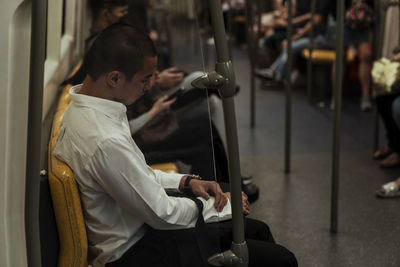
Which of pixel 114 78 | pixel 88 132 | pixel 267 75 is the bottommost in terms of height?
pixel 267 75

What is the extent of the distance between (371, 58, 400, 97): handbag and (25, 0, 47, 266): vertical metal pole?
2464 millimetres

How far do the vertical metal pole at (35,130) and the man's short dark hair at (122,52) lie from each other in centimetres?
21

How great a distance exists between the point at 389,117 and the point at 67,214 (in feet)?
8.58

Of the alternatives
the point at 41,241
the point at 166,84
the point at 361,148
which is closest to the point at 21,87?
the point at 41,241

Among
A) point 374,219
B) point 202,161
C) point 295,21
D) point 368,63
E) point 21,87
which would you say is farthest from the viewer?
point 295,21

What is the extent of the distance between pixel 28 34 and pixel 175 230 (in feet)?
2.03

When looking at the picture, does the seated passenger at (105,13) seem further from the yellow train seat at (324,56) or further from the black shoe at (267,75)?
the black shoe at (267,75)

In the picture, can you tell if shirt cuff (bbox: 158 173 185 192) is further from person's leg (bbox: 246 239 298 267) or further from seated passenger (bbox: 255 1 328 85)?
seated passenger (bbox: 255 1 328 85)

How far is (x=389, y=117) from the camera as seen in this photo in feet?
12.2

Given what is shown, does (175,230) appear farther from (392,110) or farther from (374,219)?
(392,110)

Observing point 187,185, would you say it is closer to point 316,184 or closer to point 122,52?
point 122,52

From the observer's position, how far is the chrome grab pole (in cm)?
148

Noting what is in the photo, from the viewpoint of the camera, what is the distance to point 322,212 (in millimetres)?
3199

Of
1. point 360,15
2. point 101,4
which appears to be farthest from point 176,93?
point 360,15
